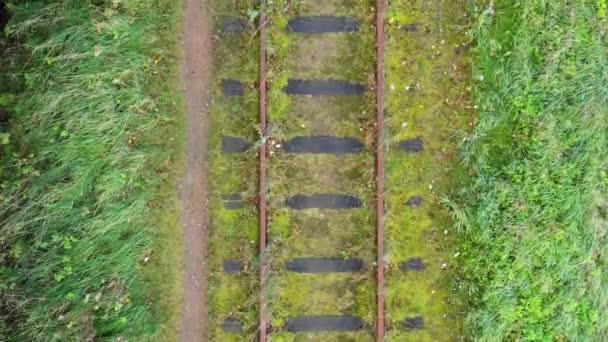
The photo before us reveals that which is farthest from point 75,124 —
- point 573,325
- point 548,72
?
point 573,325

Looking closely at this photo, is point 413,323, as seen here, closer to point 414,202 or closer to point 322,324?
point 322,324

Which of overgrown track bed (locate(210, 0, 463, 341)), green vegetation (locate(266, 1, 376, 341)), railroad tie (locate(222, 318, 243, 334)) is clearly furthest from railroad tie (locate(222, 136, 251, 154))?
railroad tie (locate(222, 318, 243, 334))

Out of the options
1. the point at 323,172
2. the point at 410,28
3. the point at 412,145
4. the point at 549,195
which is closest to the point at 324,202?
the point at 323,172

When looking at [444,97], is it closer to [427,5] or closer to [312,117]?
[427,5]

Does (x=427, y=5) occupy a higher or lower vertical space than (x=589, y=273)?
higher

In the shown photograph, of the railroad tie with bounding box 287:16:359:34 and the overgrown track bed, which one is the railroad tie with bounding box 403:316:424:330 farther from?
the railroad tie with bounding box 287:16:359:34

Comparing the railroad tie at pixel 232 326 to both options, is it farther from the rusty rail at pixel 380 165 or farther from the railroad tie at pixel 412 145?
the railroad tie at pixel 412 145

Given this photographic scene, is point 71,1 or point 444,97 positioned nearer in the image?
point 71,1
